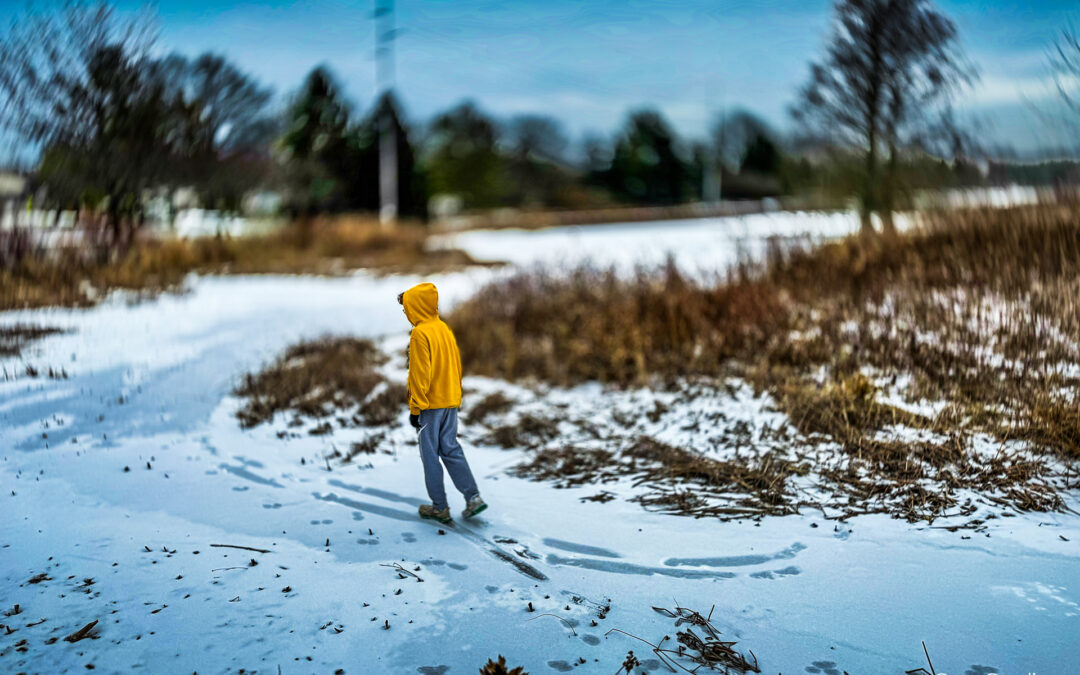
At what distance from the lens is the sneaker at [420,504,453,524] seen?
503 cm

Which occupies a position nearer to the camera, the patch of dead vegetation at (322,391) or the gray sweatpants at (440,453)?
the gray sweatpants at (440,453)

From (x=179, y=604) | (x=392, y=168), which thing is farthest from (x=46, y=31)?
(x=392, y=168)


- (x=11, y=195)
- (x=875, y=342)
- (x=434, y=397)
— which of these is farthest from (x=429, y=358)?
(x=11, y=195)

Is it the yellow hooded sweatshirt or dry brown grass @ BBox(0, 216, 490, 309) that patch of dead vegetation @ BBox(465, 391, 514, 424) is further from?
dry brown grass @ BBox(0, 216, 490, 309)

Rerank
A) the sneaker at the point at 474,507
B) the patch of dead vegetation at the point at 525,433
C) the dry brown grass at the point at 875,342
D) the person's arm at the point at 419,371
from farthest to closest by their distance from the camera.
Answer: the patch of dead vegetation at the point at 525,433, the dry brown grass at the point at 875,342, the sneaker at the point at 474,507, the person's arm at the point at 419,371

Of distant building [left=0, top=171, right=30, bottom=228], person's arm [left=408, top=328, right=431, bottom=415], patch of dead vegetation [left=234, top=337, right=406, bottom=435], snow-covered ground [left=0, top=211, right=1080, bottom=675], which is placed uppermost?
distant building [left=0, top=171, right=30, bottom=228]

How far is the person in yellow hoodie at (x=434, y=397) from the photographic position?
4.84m

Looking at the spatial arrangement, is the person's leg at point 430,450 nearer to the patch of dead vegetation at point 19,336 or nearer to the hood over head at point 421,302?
the hood over head at point 421,302

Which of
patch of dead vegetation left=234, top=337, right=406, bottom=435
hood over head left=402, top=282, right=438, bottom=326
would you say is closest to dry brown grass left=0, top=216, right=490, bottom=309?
patch of dead vegetation left=234, top=337, right=406, bottom=435

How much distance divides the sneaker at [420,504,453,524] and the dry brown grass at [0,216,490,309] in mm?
4429

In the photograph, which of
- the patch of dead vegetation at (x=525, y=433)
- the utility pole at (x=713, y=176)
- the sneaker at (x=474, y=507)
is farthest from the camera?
the utility pole at (x=713, y=176)

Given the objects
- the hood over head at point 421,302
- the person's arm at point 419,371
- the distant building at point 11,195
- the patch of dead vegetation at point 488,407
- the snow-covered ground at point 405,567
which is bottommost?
the snow-covered ground at point 405,567

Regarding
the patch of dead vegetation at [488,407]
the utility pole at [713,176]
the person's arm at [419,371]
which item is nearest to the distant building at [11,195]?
the patch of dead vegetation at [488,407]

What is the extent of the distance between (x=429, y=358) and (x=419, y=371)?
99mm
